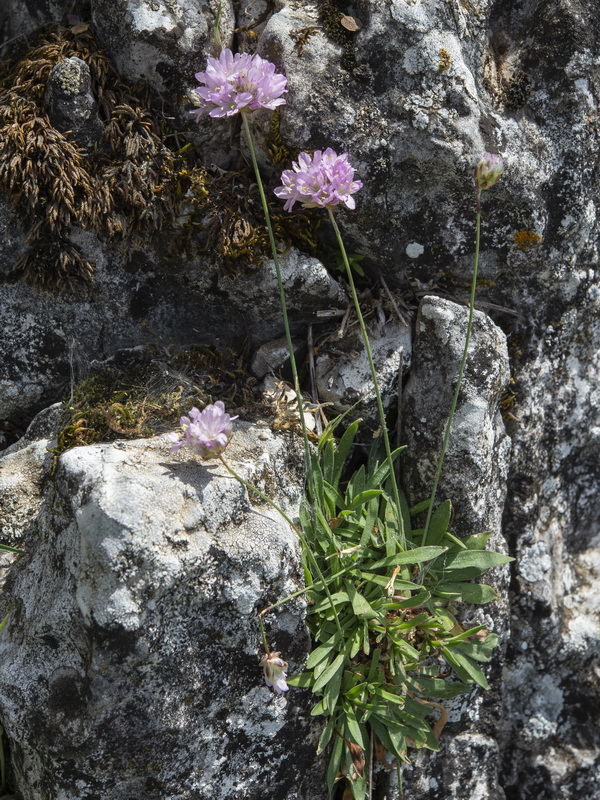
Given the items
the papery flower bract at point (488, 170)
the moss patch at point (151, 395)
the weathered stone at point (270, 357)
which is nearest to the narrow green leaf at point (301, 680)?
Answer: the moss patch at point (151, 395)

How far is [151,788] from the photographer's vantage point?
2578 millimetres

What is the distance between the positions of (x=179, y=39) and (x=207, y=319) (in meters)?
1.27

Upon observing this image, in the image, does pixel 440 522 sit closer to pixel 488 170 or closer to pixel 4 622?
pixel 488 170

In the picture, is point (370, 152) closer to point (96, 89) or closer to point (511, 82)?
point (511, 82)

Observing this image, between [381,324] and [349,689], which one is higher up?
[381,324]

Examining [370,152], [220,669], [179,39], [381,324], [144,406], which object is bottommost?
[220,669]

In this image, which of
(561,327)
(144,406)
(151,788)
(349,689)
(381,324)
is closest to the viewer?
(151,788)

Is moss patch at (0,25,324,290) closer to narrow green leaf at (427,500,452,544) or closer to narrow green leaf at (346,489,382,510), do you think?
narrow green leaf at (346,489,382,510)

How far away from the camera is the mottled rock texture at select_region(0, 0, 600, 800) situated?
3.06m

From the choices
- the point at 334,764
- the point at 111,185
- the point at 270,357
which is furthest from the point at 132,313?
the point at 334,764

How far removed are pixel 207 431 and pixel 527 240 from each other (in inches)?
72.2

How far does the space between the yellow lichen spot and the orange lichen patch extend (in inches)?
32.7

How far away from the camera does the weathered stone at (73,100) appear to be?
9.73 feet

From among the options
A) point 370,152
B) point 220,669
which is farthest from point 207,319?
point 220,669
